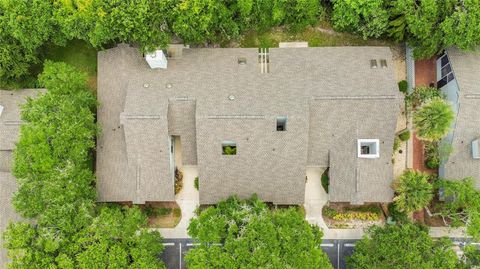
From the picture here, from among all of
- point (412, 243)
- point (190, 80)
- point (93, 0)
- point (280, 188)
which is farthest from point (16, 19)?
point (412, 243)

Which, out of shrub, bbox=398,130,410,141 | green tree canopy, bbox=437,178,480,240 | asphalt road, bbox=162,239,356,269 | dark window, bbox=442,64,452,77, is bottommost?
asphalt road, bbox=162,239,356,269

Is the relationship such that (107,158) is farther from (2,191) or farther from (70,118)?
(2,191)

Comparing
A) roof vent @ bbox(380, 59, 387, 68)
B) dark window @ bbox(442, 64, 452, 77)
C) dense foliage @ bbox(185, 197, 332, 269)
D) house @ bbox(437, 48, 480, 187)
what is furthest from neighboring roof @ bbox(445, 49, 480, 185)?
dense foliage @ bbox(185, 197, 332, 269)

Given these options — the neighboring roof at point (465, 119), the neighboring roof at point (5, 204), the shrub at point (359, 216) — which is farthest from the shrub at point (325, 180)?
the neighboring roof at point (5, 204)

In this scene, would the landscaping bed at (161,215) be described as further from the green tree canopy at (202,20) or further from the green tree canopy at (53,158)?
the green tree canopy at (202,20)

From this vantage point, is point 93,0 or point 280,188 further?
point 280,188

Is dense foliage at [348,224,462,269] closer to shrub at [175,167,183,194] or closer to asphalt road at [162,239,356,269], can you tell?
asphalt road at [162,239,356,269]
